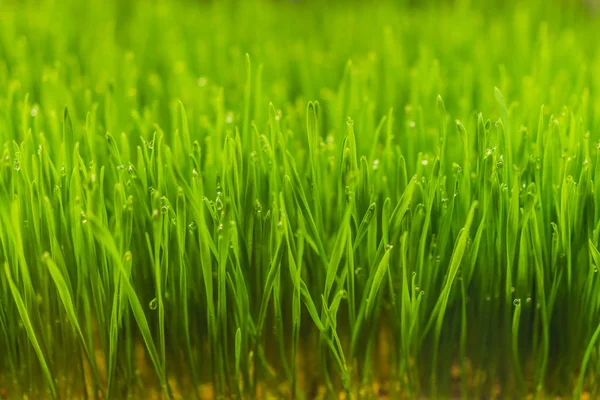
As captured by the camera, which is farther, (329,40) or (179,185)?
(329,40)

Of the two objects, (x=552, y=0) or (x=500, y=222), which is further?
A: (x=552, y=0)

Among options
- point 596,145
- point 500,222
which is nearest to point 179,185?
point 500,222

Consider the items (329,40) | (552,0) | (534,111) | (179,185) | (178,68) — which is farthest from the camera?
(552,0)

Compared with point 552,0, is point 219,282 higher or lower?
lower

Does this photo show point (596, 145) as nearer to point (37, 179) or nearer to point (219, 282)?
point (219, 282)

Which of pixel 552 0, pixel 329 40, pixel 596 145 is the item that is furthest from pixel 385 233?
pixel 552 0

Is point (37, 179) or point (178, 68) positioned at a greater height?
point (178, 68)

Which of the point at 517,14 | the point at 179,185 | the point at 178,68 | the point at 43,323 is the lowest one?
the point at 43,323

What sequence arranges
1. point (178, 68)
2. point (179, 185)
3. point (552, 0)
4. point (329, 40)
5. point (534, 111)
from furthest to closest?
point (552, 0)
point (329, 40)
point (178, 68)
point (534, 111)
point (179, 185)

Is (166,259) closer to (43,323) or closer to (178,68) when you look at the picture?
(43,323)
